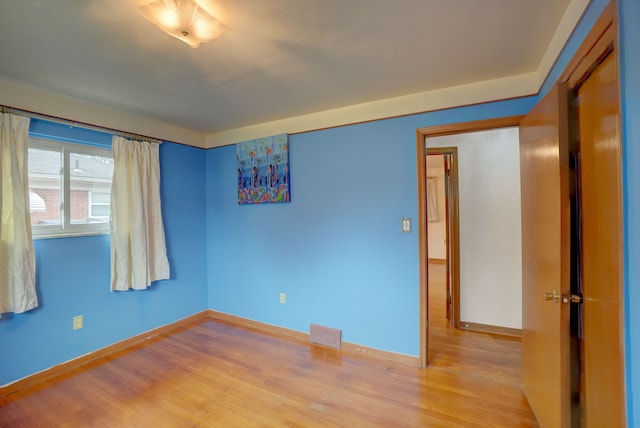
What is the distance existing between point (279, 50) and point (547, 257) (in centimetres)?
194

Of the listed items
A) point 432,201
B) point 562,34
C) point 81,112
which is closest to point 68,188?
point 81,112

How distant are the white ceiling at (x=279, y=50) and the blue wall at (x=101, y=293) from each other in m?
0.83

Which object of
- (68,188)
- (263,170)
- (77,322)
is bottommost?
(77,322)

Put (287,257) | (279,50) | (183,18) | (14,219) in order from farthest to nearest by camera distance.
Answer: (287,257), (14,219), (279,50), (183,18)

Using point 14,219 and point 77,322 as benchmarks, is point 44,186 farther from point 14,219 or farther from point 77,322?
point 77,322

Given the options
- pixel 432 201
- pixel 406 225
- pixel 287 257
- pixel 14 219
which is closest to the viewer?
pixel 14 219

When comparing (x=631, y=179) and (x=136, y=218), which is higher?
(x=631, y=179)

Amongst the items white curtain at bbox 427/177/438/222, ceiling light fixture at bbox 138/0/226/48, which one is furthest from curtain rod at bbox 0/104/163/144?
white curtain at bbox 427/177/438/222

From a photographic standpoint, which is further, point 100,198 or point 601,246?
point 100,198

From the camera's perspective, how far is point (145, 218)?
9.33ft

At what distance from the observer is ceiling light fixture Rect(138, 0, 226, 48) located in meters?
1.28

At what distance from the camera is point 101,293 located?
2.63m

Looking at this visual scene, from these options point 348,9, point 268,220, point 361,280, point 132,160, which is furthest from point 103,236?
point 348,9

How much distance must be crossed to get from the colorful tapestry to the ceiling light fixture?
5.25 ft
